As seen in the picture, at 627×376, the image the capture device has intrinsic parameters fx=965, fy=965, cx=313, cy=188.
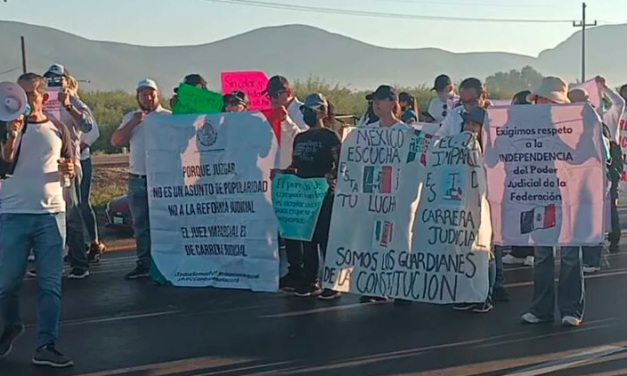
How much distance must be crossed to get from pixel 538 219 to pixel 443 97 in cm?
491

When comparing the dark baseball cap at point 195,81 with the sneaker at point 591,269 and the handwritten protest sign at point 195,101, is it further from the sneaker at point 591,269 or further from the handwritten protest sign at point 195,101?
the sneaker at point 591,269

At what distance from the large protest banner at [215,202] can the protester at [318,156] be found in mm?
307

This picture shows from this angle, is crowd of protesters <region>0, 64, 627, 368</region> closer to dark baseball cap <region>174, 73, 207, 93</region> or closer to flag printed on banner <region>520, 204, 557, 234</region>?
dark baseball cap <region>174, 73, 207, 93</region>

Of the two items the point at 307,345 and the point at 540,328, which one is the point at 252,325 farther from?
the point at 540,328

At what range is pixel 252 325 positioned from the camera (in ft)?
26.6

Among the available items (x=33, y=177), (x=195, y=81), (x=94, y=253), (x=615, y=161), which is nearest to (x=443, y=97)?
(x=615, y=161)

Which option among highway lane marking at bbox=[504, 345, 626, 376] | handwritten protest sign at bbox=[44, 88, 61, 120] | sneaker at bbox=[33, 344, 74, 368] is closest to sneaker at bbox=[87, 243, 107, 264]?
handwritten protest sign at bbox=[44, 88, 61, 120]

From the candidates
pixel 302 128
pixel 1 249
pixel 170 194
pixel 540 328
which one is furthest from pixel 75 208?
pixel 540 328

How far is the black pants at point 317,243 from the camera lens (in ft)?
29.6

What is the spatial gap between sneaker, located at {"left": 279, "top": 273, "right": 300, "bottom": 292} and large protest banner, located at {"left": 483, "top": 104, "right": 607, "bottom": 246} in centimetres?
229

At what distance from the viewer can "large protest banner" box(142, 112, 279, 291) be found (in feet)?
28.5

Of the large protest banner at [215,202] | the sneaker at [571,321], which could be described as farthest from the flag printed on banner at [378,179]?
the sneaker at [571,321]

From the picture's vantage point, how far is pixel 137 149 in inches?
395

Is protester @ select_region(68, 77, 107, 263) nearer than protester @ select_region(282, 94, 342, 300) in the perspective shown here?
No
